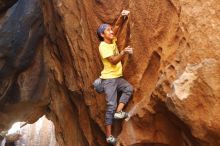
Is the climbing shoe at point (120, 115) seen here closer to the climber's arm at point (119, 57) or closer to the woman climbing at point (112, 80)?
the woman climbing at point (112, 80)

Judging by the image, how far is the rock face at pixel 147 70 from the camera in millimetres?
4199

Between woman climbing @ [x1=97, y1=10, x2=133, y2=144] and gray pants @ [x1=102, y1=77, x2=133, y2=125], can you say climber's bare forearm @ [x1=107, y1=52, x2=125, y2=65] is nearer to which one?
woman climbing @ [x1=97, y1=10, x2=133, y2=144]

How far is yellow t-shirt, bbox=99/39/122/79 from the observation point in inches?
221

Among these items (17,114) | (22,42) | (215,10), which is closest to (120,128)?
(215,10)

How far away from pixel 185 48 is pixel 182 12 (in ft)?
1.41

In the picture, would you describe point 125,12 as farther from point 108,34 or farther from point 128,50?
point 128,50

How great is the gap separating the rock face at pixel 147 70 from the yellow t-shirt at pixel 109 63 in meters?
0.15

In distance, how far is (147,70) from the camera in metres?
5.43

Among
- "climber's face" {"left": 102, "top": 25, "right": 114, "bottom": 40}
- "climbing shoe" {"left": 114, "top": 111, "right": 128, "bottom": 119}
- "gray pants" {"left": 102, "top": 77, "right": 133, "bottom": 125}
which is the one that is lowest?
"climbing shoe" {"left": 114, "top": 111, "right": 128, "bottom": 119}

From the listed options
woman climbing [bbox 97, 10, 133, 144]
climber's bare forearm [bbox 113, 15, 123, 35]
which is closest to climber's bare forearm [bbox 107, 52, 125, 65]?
woman climbing [bbox 97, 10, 133, 144]

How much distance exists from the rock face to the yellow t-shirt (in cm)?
15

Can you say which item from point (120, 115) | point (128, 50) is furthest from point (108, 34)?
point (120, 115)

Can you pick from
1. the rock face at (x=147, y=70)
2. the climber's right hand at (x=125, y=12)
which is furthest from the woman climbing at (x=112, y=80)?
the climber's right hand at (x=125, y=12)

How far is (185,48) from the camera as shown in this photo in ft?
14.5
